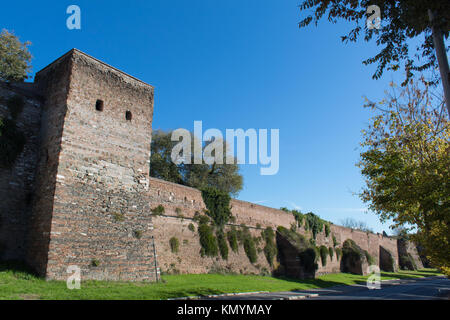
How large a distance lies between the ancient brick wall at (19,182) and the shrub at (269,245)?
1696 centimetres

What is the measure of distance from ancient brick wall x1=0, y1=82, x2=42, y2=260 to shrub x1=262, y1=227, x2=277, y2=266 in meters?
17.0

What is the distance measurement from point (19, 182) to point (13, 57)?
10.7 m

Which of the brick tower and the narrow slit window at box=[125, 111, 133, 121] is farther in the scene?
the narrow slit window at box=[125, 111, 133, 121]

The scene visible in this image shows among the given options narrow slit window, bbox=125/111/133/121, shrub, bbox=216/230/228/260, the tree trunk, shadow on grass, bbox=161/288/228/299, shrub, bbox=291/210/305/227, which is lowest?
shadow on grass, bbox=161/288/228/299

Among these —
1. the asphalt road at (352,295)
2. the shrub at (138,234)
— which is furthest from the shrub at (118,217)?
the asphalt road at (352,295)

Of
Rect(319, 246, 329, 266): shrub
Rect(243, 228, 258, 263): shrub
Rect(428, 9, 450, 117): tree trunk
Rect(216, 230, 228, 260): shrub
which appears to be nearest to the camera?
Rect(428, 9, 450, 117): tree trunk

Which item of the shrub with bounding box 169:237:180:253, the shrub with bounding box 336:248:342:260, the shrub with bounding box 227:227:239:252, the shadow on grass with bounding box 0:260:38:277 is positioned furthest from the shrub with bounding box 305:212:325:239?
the shadow on grass with bounding box 0:260:38:277

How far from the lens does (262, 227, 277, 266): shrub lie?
25.1 metres

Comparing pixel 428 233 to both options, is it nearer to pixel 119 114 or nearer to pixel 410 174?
pixel 410 174

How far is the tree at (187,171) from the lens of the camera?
34.6 meters

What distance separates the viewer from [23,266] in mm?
11711

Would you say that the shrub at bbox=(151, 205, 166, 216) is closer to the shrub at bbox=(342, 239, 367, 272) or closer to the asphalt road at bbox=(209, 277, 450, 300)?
the asphalt road at bbox=(209, 277, 450, 300)

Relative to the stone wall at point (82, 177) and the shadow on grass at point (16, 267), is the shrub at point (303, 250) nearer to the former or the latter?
the stone wall at point (82, 177)

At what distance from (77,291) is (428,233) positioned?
11.5 metres
